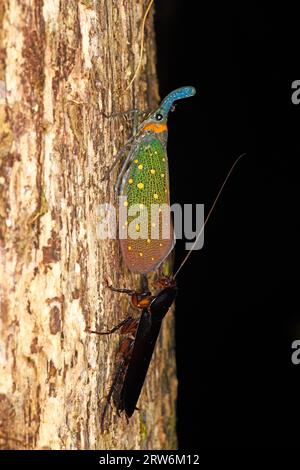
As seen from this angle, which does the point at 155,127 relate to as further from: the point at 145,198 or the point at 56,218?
the point at 56,218

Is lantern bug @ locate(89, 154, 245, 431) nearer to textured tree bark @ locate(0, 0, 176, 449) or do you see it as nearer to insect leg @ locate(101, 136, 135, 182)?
textured tree bark @ locate(0, 0, 176, 449)

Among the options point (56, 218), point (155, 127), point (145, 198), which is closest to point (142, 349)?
point (145, 198)

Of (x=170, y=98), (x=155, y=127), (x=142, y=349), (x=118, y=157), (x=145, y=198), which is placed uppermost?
(x=170, y=98)

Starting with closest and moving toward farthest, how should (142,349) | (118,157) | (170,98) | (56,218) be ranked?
(56,218), (118,157), (142,349), (170,98)

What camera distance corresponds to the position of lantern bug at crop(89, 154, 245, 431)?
265 cm

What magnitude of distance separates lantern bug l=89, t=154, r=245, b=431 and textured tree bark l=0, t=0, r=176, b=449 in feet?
0.17

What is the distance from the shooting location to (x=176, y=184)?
161 inches

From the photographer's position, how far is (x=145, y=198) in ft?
8.79

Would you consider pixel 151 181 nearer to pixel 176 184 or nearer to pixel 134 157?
pixel 134 157

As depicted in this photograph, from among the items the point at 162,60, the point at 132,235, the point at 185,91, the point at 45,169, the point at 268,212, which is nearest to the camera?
the point at 45,169

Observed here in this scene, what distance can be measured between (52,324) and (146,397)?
3.19 ft

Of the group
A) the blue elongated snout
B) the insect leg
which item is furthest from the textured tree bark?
the blue elongated snout

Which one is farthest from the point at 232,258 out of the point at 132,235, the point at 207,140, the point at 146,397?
the point at 132,235

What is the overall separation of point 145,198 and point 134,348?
65 cm
